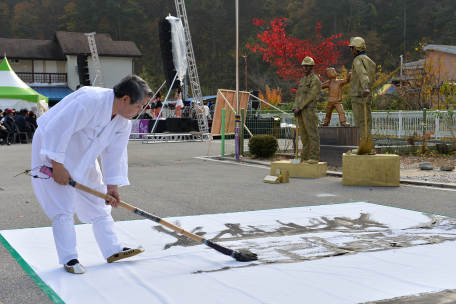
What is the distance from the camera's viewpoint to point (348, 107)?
1973cm

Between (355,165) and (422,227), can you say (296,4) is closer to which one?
(355,165)

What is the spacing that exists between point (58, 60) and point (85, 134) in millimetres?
41989

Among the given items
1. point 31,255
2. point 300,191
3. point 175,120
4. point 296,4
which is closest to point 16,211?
point 31,255

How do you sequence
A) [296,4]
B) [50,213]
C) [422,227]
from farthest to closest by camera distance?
[296,4]
[422,227]
[50,213]

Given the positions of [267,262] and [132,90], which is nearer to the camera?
[132,90]

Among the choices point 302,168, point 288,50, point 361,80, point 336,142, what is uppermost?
point 288,50

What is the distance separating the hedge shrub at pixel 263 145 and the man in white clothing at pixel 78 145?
33.1 feet

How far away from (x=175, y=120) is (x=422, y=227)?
64.6ft

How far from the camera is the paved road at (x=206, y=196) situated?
→ 5.63 metres

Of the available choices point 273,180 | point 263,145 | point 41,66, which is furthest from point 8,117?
point 41,66

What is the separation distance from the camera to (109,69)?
142 feet

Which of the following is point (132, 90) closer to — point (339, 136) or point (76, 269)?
point (76, 269)

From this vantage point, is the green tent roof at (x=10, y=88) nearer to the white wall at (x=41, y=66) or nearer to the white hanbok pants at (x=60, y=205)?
the white wall at (x=41, y=66)

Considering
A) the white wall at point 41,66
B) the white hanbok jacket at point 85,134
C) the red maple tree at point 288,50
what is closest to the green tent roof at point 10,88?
the red maple tree at point 288,50
